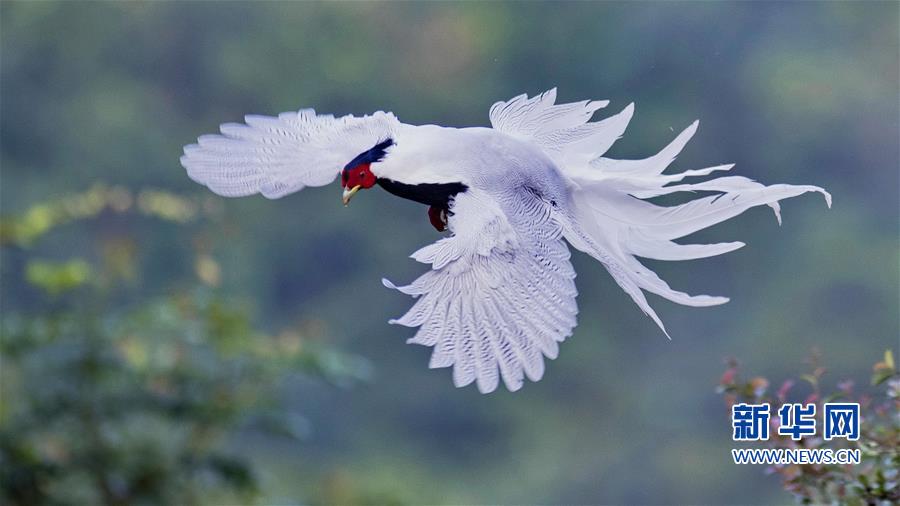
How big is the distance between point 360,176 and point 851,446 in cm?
61

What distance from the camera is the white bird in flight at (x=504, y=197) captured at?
1.16 metres

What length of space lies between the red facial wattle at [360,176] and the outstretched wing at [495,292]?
0.29 feet

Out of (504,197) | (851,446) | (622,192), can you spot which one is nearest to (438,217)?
(504,197)

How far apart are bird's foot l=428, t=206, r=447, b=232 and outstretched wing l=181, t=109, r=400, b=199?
0.10 m

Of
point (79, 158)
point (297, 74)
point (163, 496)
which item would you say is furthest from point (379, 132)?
point (79, 158)

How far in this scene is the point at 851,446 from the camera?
1.26 metres

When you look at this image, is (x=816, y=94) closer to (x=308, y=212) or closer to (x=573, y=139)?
(x=308, y=212)

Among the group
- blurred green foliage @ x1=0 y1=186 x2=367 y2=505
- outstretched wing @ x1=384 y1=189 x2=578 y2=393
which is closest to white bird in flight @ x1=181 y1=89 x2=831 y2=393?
outstretched wing @ x1=384 y1=189 x2=578 y2=393

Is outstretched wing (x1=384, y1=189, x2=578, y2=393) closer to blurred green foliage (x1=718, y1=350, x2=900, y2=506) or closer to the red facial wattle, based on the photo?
the red facial wattle

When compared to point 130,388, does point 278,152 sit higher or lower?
lower

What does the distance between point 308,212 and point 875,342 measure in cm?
190

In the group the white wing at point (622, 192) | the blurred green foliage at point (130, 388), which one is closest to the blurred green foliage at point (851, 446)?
the white wing at point (622, 192)

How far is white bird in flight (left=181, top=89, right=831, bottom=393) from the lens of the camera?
116 centimetres

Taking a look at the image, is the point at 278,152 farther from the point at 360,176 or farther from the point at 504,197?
the point at 504,197
